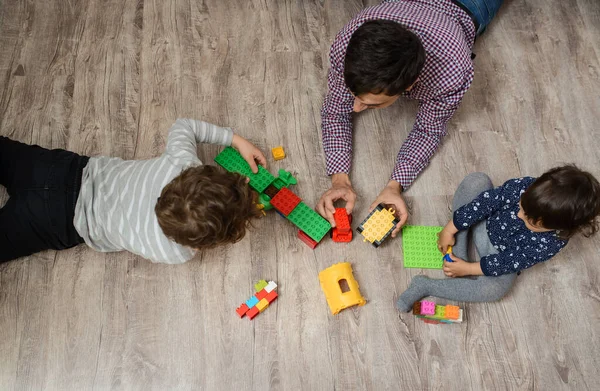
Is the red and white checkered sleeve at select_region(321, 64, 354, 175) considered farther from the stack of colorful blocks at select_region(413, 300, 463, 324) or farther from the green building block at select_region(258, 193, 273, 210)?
the stack of colorful blocks at select_region(413, 300, 463, 324)

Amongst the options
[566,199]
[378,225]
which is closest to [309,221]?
[378,225]

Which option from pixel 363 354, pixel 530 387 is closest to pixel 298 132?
pixel 363 354

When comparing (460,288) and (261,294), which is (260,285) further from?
(460,288)

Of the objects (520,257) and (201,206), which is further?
(520,257)

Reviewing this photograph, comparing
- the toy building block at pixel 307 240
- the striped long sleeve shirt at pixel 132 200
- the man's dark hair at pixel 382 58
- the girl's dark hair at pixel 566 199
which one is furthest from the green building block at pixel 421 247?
the striped long sleeve shirt at pixel 132 200

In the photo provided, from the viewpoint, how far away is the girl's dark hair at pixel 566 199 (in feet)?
3.11

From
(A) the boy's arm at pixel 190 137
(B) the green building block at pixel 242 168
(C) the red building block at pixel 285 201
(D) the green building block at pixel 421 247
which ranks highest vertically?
(A) the boy's arm at pixel 190 137

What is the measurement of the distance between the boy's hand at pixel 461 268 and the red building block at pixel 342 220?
271 mm

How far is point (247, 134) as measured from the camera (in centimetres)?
142

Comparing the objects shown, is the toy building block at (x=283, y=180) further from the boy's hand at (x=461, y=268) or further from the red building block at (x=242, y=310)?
the boy's hand at (x=461, y=268)

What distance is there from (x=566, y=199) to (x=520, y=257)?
23cm

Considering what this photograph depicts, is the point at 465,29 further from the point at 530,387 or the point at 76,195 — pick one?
the point at 76,195

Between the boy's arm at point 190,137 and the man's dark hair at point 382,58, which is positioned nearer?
the man's dark hair at point 382,58

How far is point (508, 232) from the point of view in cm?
115
